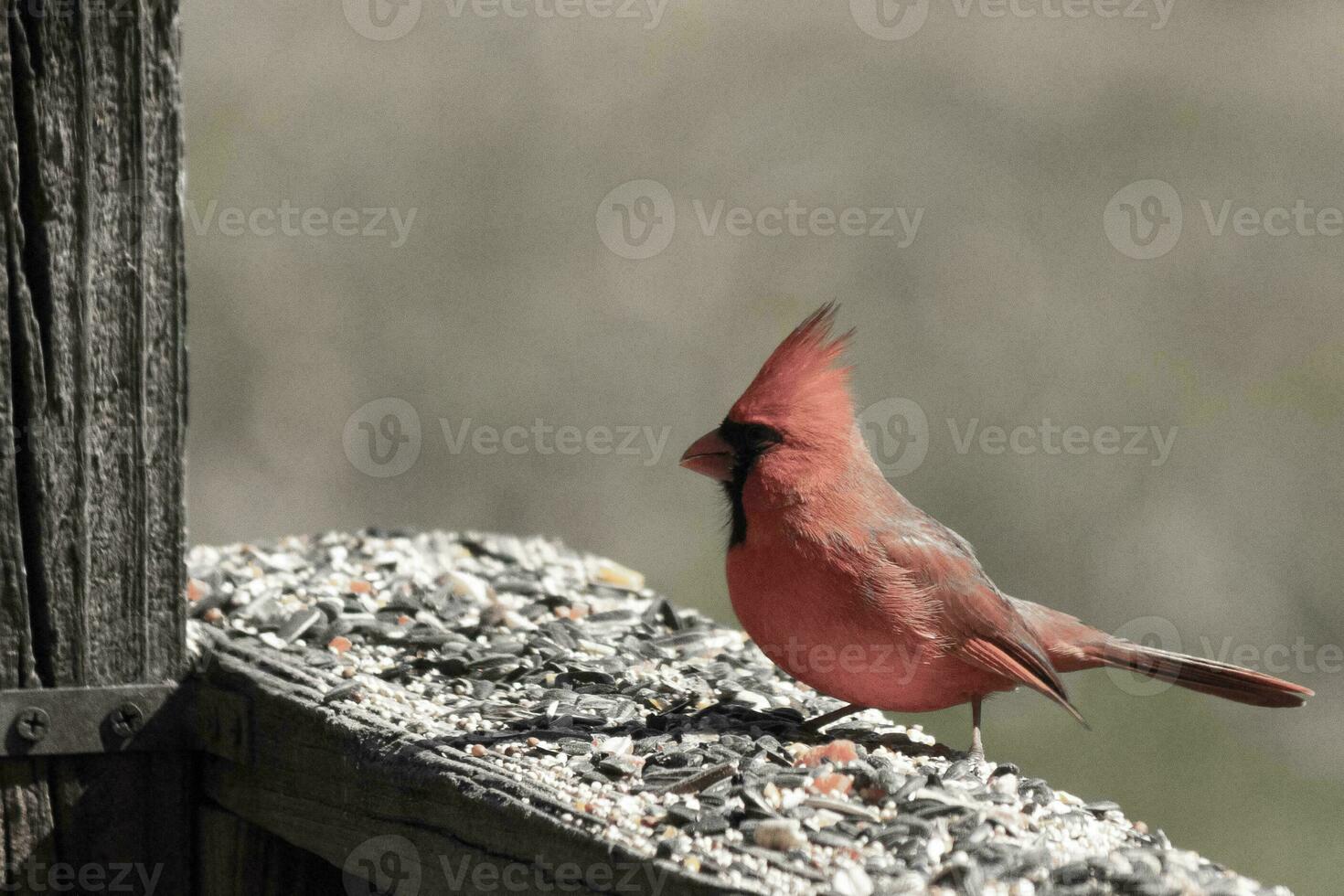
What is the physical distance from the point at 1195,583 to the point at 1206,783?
1.17 meters

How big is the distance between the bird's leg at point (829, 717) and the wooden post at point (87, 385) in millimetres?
1179

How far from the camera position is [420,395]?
797cm

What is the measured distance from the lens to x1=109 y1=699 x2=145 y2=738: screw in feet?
9.29

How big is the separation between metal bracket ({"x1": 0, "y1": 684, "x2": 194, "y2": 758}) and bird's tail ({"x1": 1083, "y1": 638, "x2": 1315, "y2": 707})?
2034 mm

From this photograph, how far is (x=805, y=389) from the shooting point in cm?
309

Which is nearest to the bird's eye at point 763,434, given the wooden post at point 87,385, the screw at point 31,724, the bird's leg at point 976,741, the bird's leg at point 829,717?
the bird's leg at point 829,717

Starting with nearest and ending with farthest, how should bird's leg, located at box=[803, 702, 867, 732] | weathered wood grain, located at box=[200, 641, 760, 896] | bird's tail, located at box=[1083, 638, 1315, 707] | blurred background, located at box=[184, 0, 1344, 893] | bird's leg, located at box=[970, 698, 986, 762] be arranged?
weathered wood grain, located at box=[200, 641, 760, 896]
bird's leg, located at box=[970, 698, 986, 762]
bird's leg, located at box=[803, 702, 867, 732]
bird's tail, located at box=[1083, 638, 1315, 707]
blurred background, located at box=[184, 0, 1344, 893]

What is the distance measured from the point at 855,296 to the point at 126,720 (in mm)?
5880

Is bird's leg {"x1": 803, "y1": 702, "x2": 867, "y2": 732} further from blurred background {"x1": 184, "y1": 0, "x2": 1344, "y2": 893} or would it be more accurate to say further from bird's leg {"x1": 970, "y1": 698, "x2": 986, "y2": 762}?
blurred background {"x1": 184, "y1": 0, "x2": 1344, "y2": 893}

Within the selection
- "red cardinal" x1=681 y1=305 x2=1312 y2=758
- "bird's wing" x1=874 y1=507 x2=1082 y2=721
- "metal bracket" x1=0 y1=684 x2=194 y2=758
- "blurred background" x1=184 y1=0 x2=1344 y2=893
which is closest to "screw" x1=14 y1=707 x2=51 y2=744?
"metal bracket" x1=0 y1=684 x2=194 y2=758

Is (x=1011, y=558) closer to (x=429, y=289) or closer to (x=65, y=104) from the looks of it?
(x=429, y=289)

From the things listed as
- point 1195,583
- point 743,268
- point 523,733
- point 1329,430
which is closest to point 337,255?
point 743,268

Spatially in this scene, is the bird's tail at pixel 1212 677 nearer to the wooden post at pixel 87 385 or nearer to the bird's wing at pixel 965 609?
the bird's wing at pixel 965 609

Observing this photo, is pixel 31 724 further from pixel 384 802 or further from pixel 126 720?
pixel 384 802
